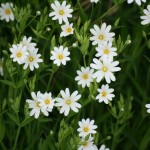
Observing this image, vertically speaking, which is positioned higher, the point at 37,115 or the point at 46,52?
the point at 46,52

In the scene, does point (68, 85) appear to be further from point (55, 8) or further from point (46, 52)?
point (55, 8)

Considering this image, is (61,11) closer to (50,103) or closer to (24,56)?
(24,56)

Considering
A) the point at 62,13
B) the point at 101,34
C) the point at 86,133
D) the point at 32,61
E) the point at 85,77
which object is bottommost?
the point at 86,133

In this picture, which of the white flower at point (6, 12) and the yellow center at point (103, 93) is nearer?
the yellow center at point (103, 93)

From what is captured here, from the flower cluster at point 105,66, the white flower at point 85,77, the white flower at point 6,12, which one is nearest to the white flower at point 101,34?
the flower cluster at point 105,66

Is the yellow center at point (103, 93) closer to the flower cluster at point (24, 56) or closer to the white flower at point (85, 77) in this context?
the white flower at point (85, 77)

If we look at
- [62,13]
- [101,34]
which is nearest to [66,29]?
[62,13]

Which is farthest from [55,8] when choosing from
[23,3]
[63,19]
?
[23,3]
